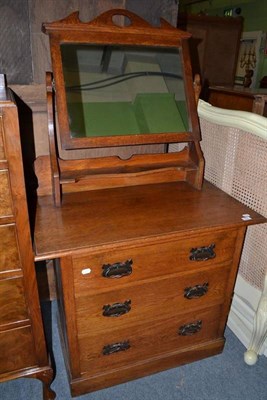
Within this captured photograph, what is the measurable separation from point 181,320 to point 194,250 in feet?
1.22

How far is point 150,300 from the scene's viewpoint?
4.18 feet

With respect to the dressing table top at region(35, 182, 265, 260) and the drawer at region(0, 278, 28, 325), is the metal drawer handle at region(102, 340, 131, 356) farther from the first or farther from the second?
the dressing table top at region(35, 182, 265, 260)

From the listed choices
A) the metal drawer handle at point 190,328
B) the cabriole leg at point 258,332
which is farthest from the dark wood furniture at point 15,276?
the cabriole leg at point 258,332

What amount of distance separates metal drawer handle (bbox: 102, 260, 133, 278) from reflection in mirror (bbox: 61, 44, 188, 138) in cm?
53

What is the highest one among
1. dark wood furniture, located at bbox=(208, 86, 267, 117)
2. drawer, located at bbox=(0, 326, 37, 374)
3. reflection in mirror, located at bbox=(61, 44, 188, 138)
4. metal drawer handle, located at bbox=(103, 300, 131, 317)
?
reflection in mirror, located at bbox=(61, 44, 188, 138)

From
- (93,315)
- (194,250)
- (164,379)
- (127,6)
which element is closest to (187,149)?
(194,250)

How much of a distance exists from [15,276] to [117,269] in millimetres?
349

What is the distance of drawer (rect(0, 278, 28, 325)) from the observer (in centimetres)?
104

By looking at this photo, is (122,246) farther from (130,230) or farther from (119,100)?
(119,100)

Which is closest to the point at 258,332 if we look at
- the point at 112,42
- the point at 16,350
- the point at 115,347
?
the point at 115,347

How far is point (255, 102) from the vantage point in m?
2.96

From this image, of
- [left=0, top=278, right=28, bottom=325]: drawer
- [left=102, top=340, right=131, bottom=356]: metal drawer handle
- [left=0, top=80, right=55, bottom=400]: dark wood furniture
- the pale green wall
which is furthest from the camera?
the pale green wall

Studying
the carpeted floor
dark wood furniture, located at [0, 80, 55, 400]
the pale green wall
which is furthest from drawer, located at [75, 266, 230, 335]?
the pale green wall

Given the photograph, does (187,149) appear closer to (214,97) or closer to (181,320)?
(181,320)
